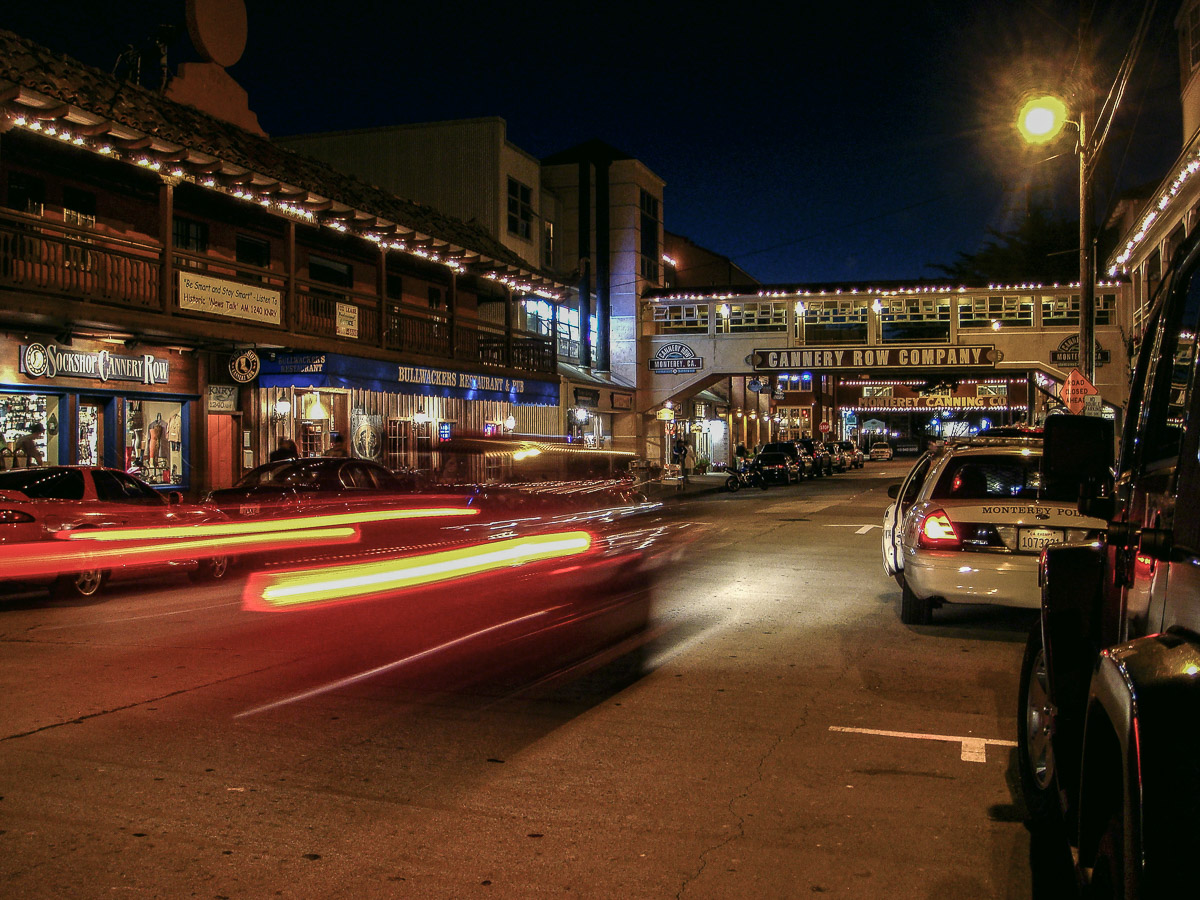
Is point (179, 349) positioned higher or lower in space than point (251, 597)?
higher

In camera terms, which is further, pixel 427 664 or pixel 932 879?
pixel 427 664

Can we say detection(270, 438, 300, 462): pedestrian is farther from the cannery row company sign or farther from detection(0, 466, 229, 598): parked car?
detection(0, 466, 229, 598): parked car

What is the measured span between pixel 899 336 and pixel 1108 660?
138 ft

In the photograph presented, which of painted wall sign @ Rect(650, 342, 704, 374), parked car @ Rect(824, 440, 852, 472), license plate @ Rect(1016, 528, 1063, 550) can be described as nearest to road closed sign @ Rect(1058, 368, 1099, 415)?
license plate @ Rect(1016, 528, 1063, 550)

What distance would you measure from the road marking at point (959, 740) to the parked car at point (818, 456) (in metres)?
42.8

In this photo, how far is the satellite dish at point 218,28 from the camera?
2252 cm

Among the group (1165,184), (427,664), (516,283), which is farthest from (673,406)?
(427,664)

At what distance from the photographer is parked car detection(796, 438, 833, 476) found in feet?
161

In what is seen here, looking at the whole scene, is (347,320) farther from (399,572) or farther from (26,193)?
(399,572)

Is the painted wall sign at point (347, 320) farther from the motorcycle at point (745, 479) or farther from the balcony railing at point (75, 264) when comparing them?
the motorcycle at point (745, 479)

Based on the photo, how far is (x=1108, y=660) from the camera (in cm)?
293

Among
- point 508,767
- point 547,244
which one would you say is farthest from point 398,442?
point 508,767

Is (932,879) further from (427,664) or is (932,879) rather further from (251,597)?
(251,597)

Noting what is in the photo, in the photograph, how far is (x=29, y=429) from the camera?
17750 millimetres
